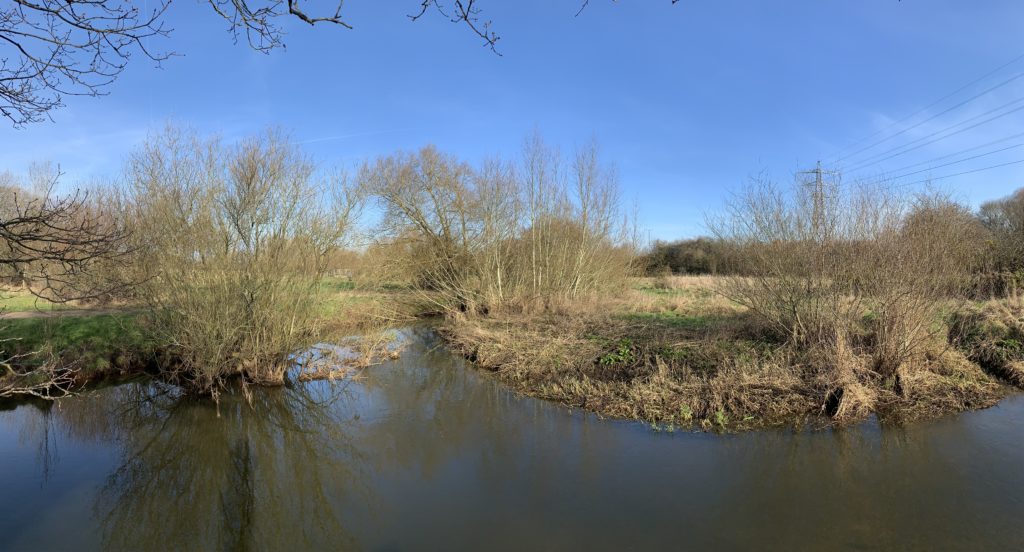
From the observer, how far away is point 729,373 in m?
8.11

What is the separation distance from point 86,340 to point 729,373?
505 inches

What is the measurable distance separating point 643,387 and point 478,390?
Result: 329cm

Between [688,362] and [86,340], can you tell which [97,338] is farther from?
[688,362]

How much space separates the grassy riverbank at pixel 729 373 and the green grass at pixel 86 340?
284 inches

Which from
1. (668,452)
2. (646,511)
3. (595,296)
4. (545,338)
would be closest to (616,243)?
(595,296)

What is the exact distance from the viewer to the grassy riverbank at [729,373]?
752 centimetres

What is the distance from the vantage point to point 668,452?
6.42 meters

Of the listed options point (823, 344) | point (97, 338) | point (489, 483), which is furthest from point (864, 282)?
point (97, 338)

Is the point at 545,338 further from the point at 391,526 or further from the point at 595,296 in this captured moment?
the point at 391,526

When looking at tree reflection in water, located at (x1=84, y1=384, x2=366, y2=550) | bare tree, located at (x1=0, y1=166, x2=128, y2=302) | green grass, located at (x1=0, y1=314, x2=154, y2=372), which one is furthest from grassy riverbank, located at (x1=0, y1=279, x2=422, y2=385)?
bare tree, located at (x1=0, y1=166, x2=128, y2=302)

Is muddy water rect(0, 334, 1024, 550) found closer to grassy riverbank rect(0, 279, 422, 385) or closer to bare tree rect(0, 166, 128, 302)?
grassy riverbank rect(0, 279, 422, 385)

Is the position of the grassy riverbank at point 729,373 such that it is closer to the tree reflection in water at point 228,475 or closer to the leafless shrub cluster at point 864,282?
the leafless shrub cluster at point 864,282

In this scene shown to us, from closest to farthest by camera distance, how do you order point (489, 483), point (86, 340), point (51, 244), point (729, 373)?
point (51, 244), point (489, 483), point (729, 373), point (86, 340)

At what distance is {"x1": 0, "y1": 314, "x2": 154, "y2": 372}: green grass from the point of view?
10.2 m
